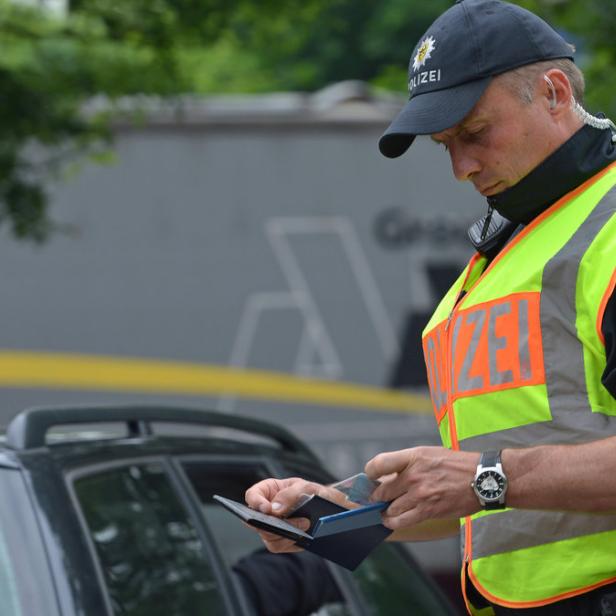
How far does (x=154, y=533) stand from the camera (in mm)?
Answer: 3094

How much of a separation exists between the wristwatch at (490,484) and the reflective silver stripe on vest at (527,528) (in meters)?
0.15

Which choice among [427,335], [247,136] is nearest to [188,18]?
[247,136]

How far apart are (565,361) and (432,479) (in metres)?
0.27

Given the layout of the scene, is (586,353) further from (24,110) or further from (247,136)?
(247,136)

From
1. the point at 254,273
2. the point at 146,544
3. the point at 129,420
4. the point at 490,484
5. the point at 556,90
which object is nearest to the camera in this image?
the point at 490,484

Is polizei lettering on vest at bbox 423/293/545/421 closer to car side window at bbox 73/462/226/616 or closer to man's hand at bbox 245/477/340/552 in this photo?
man's hand at bbox 245/477/340/552

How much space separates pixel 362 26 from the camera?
1788cm

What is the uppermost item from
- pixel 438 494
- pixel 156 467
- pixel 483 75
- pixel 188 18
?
pixel 188 18

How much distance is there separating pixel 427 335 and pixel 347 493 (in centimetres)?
38

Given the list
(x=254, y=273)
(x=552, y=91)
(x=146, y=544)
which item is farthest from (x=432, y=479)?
(x=254, y=273)

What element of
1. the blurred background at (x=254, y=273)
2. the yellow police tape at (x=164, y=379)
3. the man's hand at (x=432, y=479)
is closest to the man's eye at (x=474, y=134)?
the man's hand at (x=432, y=479)

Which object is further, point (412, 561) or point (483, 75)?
point (412, 561)

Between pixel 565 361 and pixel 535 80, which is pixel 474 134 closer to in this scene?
pixel 535 80

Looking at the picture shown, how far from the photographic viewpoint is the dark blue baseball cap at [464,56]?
1957 millimetres
